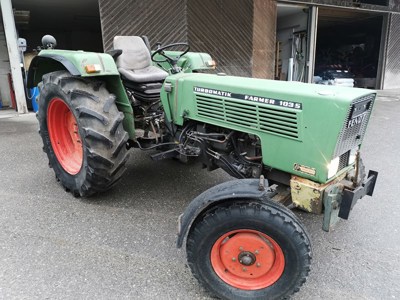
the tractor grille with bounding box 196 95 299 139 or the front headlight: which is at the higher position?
the tractor grille with bounding box 196 95 299 139

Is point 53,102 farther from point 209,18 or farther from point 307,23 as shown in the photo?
point 307,23

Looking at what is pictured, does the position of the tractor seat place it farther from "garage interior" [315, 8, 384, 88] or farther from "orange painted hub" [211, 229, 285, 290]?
"garage interior" [315, 8, 384, 88]

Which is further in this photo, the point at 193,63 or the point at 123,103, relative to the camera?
the point at 193,63

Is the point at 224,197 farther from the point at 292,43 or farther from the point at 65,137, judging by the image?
the point at 292,43

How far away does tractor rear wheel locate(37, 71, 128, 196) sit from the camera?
8.64 feet

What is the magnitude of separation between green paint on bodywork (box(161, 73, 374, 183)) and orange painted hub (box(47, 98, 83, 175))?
1367mm

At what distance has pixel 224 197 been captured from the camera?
177 centimetres

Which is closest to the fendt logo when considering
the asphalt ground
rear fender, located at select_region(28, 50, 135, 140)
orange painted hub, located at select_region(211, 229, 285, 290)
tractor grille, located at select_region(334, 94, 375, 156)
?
tractor grille, located at select_region(334, 94, 375, 156)

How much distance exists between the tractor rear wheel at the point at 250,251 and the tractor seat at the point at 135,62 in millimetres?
1722

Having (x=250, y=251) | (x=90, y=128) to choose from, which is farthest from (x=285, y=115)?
(x=90, y=128)

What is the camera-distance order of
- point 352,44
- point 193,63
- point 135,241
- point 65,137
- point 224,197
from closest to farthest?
point 224,197 < point 135,241 < point 65,137 < point 193,63 < point 352,44

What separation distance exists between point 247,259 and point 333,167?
0.73 metres

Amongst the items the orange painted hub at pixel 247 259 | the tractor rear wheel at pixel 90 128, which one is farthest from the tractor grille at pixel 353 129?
the tractor rear wheel at pixel 90 128

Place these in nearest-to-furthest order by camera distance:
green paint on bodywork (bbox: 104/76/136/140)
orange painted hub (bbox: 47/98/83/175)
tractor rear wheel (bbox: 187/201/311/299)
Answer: tractor rear wheel (bbox: 187/201/311/299) < green paint on bodywork (bbox: 104/76/136/140) < orange painted hub (bbox: 47/98/83/175)
